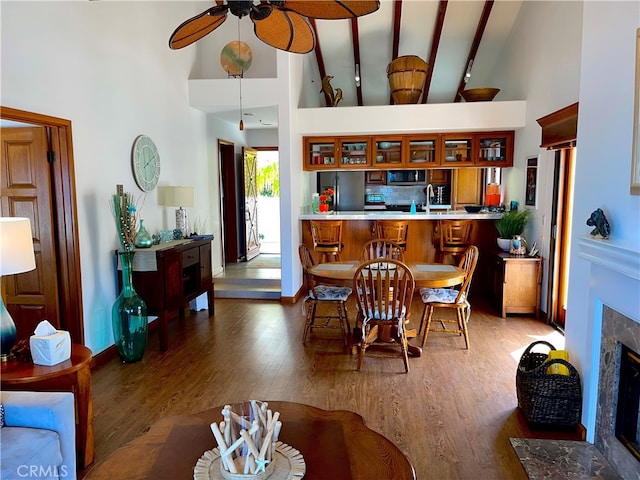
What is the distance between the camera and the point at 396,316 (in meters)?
3.52

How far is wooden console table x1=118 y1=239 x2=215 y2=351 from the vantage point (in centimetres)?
397

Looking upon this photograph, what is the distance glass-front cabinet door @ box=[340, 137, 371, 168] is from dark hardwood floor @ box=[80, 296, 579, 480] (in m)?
2.62

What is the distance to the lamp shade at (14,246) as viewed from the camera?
2.19m

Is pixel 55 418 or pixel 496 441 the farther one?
pixel 496 441

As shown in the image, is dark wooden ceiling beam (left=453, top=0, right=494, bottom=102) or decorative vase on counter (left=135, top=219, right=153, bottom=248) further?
dark wooden ceiling beam (left=453, top=0, right=494, bottom=102)

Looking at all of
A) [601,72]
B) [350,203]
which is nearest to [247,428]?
[601,72]

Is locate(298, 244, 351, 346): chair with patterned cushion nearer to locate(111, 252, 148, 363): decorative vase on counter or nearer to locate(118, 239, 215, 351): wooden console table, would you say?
locate(118, 239, 215, 351): wooden console table

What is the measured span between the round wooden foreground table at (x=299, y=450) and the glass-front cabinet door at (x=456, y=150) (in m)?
4.91

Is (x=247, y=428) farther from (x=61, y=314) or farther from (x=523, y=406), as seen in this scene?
(x=61, y=314)

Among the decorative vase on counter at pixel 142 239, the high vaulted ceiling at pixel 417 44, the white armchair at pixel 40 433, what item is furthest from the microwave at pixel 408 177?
the white armchair at pixel 40 433

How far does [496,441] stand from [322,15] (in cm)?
254

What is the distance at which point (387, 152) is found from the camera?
20.4 ft

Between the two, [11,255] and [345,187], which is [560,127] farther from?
[345,187]

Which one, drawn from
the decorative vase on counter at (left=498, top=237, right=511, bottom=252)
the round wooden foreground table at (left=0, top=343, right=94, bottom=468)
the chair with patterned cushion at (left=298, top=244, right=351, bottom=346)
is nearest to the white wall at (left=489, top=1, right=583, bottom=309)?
the decorative vase on counter at (left=498, top=237, right=511, bottom=252)
